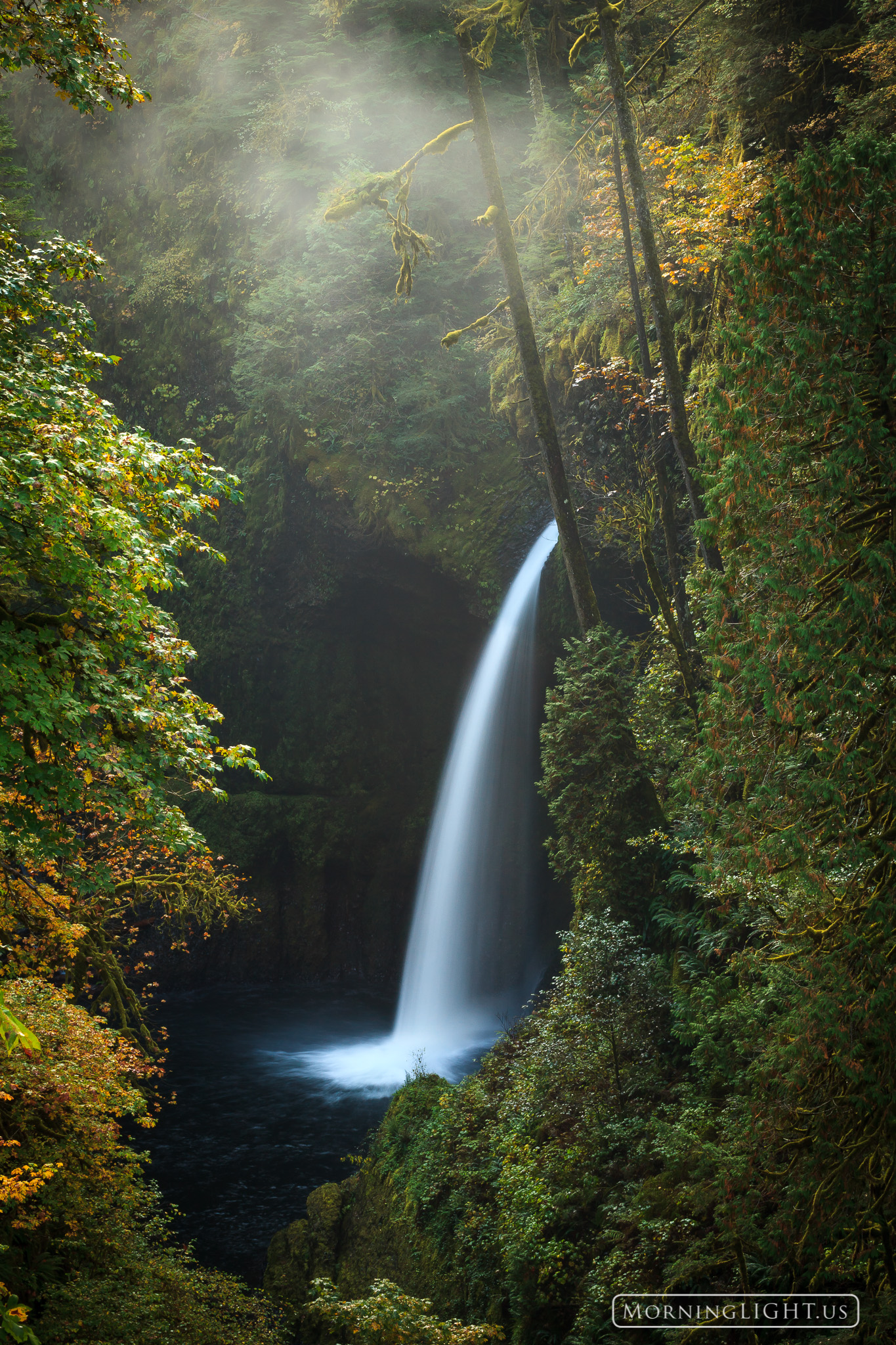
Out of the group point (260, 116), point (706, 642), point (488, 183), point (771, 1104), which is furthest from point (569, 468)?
point (260, 116)

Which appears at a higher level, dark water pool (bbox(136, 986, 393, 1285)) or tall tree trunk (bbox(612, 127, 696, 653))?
tall tree trunk (bbox(612, 127, 696, 653))

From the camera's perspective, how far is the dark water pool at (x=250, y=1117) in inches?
452

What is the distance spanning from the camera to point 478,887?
20.5 metres

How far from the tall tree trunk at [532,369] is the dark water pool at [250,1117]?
969 centimetres

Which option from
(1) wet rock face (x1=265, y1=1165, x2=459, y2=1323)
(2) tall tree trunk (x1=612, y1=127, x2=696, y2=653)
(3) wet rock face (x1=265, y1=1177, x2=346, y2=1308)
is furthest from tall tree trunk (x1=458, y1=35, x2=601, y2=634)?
(3) wet rock face (x1=265, y1=1177, x2=346, y2=1308)

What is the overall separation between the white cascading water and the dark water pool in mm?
1033

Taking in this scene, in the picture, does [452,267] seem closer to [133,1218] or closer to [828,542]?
[828,542]

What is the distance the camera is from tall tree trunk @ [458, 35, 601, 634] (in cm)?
1088

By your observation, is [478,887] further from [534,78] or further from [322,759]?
[534,78]

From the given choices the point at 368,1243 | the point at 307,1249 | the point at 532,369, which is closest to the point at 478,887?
the point at 307,1249

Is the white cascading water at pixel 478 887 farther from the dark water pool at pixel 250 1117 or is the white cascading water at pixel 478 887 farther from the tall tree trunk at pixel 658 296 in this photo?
the tall tree trunk at pixel 658 296

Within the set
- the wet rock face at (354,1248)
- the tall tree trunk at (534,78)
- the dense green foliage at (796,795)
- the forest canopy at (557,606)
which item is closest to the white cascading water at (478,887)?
the forest canopy at (557,606)

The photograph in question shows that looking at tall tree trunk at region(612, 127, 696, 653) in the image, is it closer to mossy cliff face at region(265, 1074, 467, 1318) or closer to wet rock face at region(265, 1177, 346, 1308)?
mossy cliff face at region(265, 1074, 467, 1318)

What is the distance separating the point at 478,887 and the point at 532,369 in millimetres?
13621
